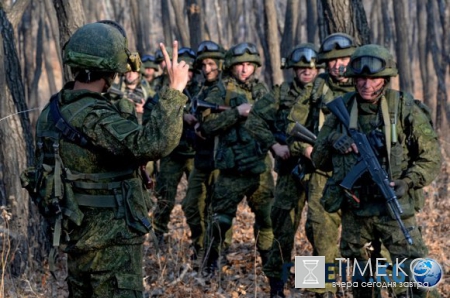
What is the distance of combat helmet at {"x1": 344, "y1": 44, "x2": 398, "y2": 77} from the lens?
201 inches

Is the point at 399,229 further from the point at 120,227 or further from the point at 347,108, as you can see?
the point at 120,227

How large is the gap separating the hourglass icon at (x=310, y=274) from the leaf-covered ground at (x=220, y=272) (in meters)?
0.45

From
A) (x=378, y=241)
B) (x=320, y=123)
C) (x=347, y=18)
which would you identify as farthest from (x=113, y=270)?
(x=347, y=18)

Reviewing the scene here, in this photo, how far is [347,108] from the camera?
5277mm

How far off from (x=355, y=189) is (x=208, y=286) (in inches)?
97.2

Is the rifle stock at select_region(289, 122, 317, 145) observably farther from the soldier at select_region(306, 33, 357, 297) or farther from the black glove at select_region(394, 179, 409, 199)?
the black glove at select_region(394, 179, 409, 199)

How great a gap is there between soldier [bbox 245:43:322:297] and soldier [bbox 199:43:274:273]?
55 cm

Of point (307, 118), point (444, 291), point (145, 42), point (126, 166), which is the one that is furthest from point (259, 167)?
point (145, 42)

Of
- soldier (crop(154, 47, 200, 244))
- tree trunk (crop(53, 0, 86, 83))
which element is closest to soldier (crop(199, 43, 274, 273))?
soldier (crop(154, 47, 200, 244))

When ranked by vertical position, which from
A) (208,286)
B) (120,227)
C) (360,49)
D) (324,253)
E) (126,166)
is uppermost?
(360,49)

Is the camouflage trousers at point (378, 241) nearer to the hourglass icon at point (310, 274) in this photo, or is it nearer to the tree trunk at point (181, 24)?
the hourglass icon at point (310, 274)

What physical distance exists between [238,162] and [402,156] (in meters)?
2.55

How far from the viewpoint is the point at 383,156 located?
512 centimetres

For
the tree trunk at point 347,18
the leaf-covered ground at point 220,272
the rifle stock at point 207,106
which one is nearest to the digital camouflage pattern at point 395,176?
the leaf-covered ground at point 220,272
